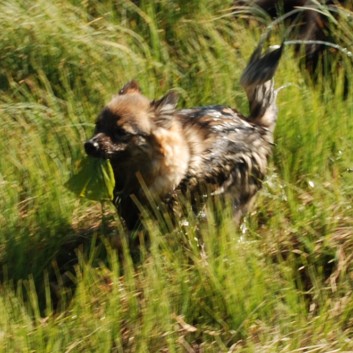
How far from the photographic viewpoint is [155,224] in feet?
16.9

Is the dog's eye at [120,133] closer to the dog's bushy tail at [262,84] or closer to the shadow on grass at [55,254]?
the shadow on grass at [55,254]

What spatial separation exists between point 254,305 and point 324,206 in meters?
0.84

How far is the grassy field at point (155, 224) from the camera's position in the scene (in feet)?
15.3

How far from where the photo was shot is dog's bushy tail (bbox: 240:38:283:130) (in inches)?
221

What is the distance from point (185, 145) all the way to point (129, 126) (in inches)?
15.3

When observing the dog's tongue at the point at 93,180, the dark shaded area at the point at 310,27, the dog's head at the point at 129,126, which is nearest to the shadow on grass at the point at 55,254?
the dog's tongue at the point at 93,180

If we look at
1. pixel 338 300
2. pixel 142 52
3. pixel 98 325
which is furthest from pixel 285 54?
pixel 98 325

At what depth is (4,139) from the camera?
5918mm

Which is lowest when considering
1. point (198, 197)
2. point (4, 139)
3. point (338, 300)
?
point (338, 300)

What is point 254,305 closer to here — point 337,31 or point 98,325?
point 98,325

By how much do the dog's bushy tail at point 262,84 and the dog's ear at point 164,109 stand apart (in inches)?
23.3

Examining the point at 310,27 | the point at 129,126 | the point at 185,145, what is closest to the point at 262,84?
the point at 185,145

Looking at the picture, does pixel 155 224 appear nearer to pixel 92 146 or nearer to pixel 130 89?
pixel 92 146

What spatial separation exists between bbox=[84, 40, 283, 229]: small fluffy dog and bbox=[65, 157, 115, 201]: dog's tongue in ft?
0.23
